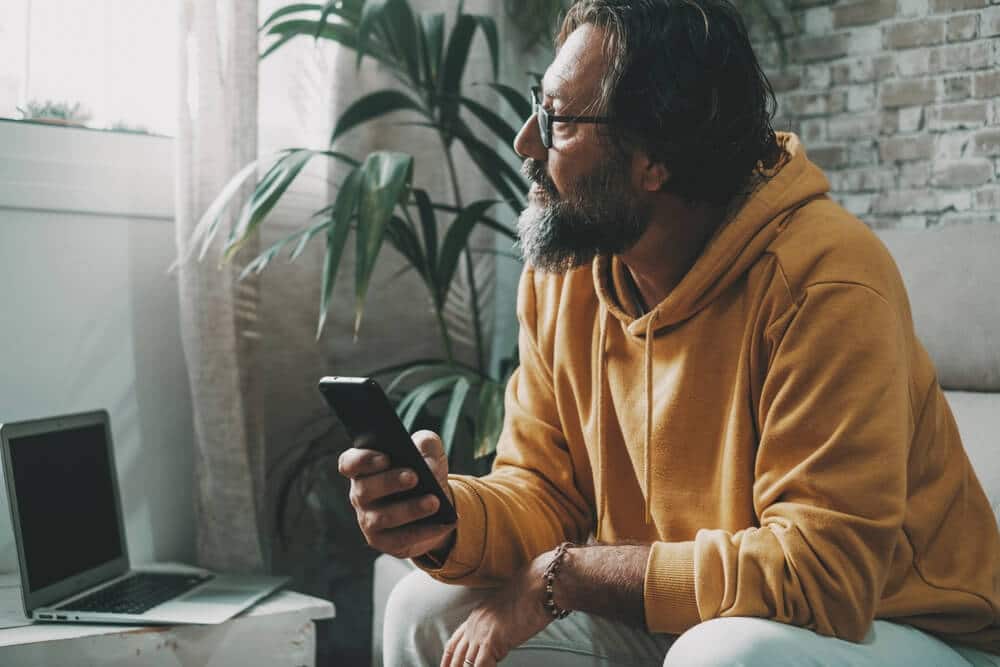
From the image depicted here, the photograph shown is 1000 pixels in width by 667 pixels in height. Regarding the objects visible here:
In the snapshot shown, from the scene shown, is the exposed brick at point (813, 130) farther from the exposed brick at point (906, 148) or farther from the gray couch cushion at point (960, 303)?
the gray couch cushion at point (960, 303)

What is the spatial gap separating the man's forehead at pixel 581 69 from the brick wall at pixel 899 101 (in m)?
1.15

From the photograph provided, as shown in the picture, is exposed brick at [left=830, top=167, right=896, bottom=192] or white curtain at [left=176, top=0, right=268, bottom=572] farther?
exposed brick at [left=830, top=167, right=896, bottom=192]

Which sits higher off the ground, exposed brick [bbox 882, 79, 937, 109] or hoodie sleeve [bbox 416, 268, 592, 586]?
exposed brick [bbox 882, 79, 937, 109]

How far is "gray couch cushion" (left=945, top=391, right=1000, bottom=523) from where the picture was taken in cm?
149

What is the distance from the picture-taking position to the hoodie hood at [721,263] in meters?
1.20

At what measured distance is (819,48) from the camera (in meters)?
2.35

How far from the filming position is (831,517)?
40.3 inches

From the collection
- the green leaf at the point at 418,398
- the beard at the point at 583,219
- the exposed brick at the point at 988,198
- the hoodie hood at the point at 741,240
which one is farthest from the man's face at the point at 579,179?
the exposed brick at the point at 988,198

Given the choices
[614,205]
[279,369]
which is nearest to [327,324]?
[279,369]

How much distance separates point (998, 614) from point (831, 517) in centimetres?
29

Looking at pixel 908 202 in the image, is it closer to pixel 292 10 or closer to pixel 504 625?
pixel 292 10

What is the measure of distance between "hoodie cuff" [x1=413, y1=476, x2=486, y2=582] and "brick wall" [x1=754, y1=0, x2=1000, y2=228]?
137 centimetres

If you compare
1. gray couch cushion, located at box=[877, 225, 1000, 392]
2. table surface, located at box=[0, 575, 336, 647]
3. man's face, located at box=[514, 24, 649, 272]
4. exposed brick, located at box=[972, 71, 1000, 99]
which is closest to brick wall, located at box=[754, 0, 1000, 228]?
exposed brick, located at box=[972, 71, 1000, 99]

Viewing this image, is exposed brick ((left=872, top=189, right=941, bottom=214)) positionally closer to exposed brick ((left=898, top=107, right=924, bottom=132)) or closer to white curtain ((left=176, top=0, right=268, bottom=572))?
exposed brick ((left=898, top=107, right=924, bottom=132))
